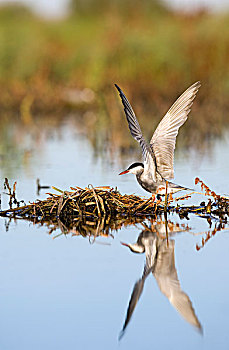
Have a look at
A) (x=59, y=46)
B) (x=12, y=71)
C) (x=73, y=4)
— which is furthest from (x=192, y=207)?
(x=73, y=4)

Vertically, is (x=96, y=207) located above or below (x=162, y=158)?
below

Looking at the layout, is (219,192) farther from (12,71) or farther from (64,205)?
(12,71)

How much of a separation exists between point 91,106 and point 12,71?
276 cm

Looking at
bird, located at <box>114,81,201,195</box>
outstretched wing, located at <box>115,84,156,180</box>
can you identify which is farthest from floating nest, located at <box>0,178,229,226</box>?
outstretched wing, located at <box>115,84,156,180</box>

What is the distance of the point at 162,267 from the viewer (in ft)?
17.9

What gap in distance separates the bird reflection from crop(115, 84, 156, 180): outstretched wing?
566mm

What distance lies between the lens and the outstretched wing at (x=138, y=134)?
6801mm

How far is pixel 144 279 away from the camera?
5176mm

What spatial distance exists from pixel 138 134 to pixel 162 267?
1.69 metres

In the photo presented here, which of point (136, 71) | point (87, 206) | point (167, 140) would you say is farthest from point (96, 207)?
point (136, 71)

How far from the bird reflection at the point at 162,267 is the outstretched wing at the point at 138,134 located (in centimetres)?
57

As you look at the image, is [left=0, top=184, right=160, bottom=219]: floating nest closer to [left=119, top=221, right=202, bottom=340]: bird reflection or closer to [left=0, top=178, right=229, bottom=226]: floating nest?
[left=0, top=178, right=229, bottom=226]: floating nest

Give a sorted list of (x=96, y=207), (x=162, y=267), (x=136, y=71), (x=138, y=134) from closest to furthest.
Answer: (x=162, y=267) < (x=138, y=134) < (x=96, y=207) < (x=136, y=71)

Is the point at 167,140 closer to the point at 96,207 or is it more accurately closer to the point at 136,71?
the point at 96,207
